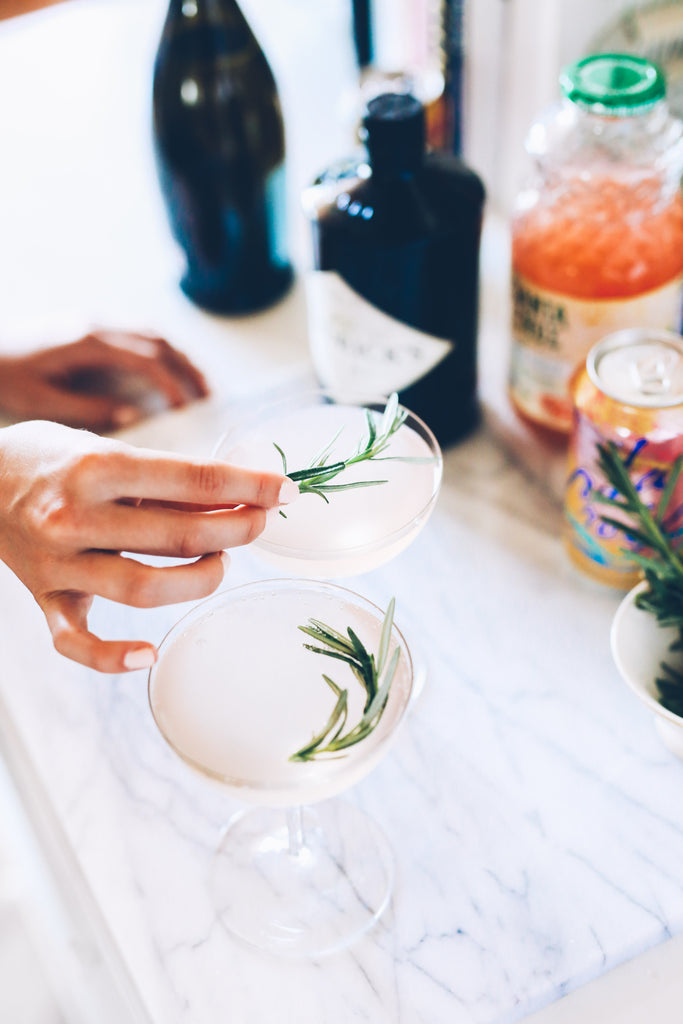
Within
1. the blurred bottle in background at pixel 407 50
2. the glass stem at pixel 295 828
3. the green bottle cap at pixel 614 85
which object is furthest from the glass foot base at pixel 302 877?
the blurred bottle in background at pixel 407 50

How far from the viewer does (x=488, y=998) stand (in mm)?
546

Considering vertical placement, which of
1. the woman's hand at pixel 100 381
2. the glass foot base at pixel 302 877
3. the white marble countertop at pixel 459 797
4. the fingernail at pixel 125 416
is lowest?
the glass foot base at pixel 302 877

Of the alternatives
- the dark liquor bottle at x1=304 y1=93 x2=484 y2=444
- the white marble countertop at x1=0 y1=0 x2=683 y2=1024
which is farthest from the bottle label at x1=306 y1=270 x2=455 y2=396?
the white marble countertop at x1=0 y1=0 x2=683 y2=1024

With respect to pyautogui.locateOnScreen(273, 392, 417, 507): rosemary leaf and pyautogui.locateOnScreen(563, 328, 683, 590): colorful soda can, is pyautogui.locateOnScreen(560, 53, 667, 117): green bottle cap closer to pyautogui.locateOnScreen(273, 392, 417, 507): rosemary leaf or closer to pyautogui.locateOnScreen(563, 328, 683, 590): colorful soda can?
pyautogui.locateOnScreen(563, 328, 683, 590): colorful soda can

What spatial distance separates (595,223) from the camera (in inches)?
29.6

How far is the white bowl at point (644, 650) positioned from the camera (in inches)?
24.4

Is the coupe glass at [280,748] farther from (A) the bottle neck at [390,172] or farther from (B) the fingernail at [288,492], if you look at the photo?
(A) the bottle neck at [390,172]

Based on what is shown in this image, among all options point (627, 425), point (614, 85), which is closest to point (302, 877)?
point (627, 425)

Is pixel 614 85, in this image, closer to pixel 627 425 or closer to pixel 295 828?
pixel 627 425

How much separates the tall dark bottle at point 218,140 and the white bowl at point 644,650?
56cm

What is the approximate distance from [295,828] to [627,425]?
1.12 feet

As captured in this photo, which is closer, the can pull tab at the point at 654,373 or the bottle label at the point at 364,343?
the can pull tab at the point at 654,373

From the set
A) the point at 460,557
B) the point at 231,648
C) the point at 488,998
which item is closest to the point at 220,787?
the point at 231,648

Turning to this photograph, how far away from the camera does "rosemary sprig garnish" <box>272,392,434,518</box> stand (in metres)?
0.58
